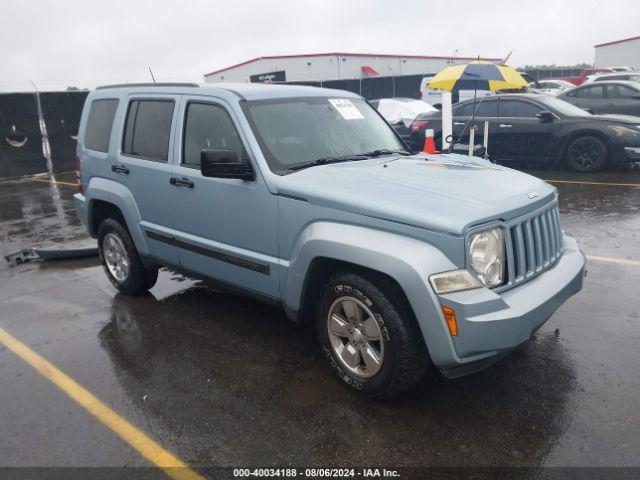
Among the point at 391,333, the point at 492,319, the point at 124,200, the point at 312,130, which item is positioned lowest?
the point at 391,333

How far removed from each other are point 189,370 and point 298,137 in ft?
6.02

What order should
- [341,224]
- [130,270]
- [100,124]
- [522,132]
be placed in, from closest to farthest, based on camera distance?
[341,224], [130,270], [100,124], [522,132]

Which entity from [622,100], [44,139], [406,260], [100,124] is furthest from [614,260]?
[44,139]

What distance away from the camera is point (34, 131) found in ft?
52.5

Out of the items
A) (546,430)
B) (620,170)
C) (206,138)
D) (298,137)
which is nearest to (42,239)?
A: (206,138)

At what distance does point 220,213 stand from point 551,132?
352 inches

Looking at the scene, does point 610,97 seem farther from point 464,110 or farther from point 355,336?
point 355,336

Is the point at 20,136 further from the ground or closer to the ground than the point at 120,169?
closer to the ground

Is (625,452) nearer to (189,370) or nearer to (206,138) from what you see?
(189,370)

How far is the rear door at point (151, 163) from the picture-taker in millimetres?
4516

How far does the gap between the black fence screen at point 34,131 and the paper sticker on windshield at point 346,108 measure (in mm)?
13977

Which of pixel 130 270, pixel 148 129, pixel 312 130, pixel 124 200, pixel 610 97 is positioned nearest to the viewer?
pixel 312 130

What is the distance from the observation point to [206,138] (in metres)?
4.25

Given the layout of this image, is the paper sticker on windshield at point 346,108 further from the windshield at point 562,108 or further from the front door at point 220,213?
the windshield at point 562,108
